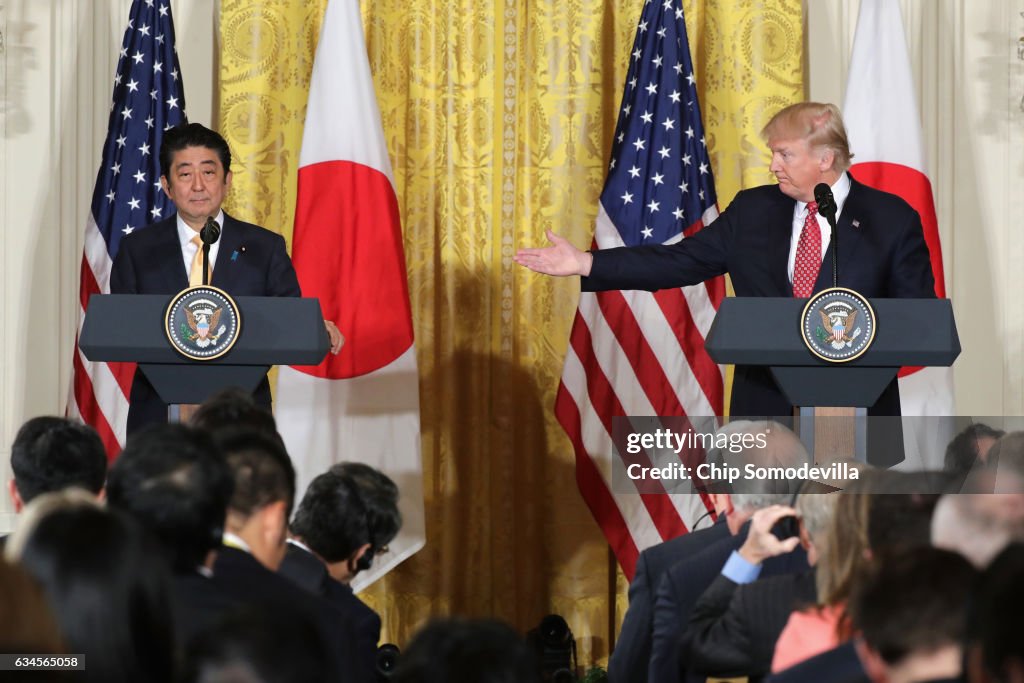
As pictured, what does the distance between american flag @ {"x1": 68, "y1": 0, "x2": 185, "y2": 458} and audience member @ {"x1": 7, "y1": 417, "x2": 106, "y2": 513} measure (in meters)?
3.01

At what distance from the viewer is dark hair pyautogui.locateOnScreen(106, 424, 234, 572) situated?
2.43m

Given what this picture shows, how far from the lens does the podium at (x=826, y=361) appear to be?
4090mm

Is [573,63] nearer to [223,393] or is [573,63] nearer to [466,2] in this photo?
[466,2]

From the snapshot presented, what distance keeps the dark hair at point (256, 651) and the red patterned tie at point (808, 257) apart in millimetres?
3243

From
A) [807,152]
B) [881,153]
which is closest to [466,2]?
[881,153]

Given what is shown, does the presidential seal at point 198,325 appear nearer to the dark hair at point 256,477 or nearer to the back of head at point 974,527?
the dark hair at point 256,477

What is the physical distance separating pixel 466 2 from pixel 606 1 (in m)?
0.67

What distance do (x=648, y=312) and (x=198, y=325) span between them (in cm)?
279

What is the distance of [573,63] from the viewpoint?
6.91m

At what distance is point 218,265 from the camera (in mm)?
5016

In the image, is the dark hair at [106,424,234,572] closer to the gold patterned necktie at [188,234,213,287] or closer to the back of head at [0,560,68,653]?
the back of head at [0,560,68,653]

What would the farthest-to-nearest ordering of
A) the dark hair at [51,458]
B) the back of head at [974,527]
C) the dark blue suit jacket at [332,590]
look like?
1. the dark hair at [51,458]
2. the dark blue suit jacket at [332,590]
3. the back of head at [974,527]

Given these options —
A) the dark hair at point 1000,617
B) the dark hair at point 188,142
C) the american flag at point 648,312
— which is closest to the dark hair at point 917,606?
the dark hair at point 1000,617

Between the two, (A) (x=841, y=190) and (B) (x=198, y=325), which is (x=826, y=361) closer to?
(A) (x=841, y=190)
